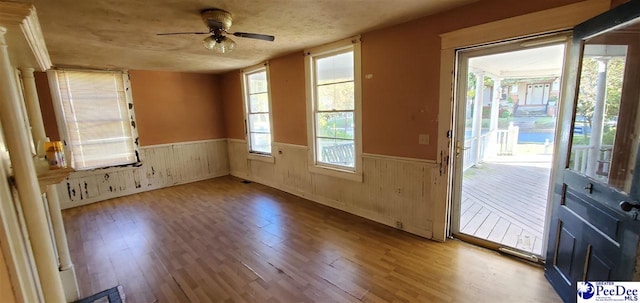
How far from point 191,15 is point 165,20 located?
300 mm

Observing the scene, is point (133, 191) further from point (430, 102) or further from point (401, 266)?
point (430, 102)

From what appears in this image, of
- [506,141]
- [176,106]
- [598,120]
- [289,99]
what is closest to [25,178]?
[598,120]

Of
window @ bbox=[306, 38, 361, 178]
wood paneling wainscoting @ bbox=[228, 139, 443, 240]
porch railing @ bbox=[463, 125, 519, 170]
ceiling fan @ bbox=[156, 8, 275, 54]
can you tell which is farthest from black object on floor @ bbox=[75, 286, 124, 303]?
porch railing @ bbox=[463, 125, 519, 170]

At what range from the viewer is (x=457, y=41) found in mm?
2357

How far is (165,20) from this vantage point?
2.38 meters

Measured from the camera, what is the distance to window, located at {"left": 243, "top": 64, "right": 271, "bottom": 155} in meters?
4.85

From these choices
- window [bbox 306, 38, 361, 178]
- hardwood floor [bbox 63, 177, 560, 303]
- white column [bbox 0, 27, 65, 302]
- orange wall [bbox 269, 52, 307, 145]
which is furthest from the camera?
orange wall [bbox 269, 52, 307, 145]

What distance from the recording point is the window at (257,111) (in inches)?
191

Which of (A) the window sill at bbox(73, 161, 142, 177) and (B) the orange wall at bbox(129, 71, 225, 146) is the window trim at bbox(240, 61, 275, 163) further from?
(A) the window sill at bbox(73, 161, 142, 177)

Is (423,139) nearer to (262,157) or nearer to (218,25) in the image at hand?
(218,25)

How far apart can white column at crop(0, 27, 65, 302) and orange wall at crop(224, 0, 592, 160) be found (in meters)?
2.79

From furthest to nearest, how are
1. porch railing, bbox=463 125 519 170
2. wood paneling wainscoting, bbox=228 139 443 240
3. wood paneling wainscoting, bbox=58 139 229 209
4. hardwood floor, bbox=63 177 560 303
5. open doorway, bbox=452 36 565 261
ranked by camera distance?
porch railing, bbox=463 125 519 170
wood paneling wainscoting, bbox=58 139 229 209
wood paneling wainscoting, bbox=228 139 443 240
open doorway, bbox=452 36 565 261
hardwood floor, bbox=63 177 560 303

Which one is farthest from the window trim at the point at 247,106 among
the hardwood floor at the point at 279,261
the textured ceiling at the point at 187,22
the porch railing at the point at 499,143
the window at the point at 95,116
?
the porch railing at the point at 499,143

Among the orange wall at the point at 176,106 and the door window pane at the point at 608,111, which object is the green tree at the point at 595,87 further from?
the orange wall at the point at 176,106
